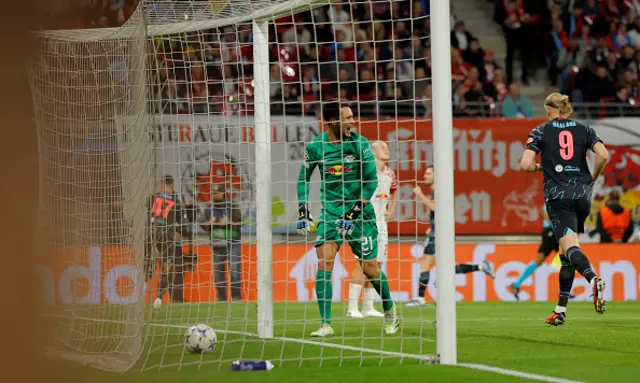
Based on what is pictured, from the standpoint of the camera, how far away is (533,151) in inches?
330

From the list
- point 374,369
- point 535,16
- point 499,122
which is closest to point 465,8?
point 535,16

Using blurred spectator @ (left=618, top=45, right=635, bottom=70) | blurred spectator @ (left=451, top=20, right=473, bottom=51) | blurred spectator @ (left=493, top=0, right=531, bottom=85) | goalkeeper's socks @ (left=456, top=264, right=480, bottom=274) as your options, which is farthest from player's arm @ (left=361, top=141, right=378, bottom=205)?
blurred spectator @ (left=618, top=45, right=635, bottom=70)

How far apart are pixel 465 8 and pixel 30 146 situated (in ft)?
69.1

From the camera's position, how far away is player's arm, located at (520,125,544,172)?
327 inches

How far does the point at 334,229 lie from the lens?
808 centimetres

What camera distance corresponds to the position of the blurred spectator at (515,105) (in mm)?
18516

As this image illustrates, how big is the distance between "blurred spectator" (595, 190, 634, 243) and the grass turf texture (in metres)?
5.29

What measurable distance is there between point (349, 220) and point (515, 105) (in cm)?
1154

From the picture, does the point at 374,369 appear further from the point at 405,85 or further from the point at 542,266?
the point at 405,85

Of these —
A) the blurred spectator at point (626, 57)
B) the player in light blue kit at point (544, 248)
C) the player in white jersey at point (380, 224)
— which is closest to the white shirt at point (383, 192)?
the player in white jersey at point (380, 224)

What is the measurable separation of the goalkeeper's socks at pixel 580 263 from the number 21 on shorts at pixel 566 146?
0.83m

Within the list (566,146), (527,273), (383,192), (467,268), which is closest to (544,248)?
(527,273)

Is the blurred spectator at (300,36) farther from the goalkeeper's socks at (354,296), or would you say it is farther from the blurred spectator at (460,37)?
the goalkeeper's socks at (354,296)

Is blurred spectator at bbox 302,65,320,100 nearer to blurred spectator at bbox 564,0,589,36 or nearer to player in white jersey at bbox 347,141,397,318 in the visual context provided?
player in white jersey at bbox 347,141,397,318
